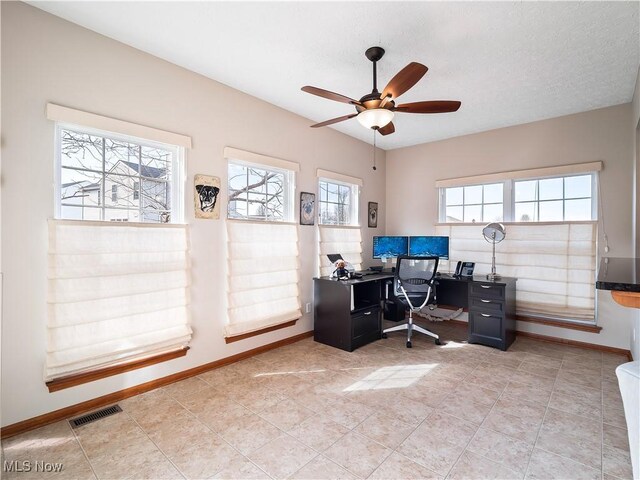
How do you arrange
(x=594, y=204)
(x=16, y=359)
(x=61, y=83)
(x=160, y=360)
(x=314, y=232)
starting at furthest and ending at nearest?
(x=314, y=232) → (x=594, y=204) → (x=160, y=360) → (x=61, y=83) → (x=16, y=359)

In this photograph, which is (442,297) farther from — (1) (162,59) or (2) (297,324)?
(1) (162,59)

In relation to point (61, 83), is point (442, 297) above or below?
below

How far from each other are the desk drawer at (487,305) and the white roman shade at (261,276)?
6.83ft

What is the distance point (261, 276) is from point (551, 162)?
149 inches

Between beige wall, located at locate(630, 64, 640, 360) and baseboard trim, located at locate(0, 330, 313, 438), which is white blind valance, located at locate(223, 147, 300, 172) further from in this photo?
beige wall, located at locate(630, 64, 640, 360)

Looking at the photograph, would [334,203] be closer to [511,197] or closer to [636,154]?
[511,197]

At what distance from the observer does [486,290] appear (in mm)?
3668

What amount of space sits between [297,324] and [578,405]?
2725 mm

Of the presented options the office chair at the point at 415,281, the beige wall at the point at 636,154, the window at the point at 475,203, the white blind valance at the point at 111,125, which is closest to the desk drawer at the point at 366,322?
the office chair at the point at 415,281

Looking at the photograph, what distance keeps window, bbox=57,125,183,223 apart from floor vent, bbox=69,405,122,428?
1431 mm

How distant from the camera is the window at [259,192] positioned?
3332 mm

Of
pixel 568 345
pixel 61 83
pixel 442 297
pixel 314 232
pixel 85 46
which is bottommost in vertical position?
pixel 568 345

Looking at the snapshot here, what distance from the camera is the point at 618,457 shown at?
1.84 meters

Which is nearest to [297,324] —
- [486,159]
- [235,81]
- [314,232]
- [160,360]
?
[314,232]
